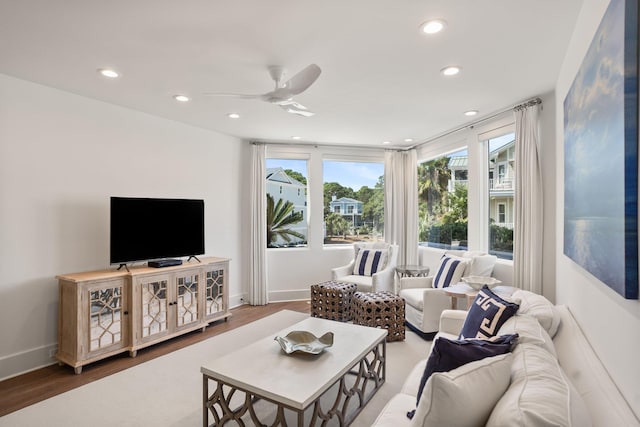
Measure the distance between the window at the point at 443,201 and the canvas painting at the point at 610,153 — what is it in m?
3.11

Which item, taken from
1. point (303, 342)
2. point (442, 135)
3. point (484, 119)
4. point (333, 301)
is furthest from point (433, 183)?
point (303, 342)

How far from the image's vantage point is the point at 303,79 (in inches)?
92.7

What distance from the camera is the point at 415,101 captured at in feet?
11.5

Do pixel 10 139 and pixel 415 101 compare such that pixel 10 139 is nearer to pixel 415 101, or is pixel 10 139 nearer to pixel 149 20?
pixel 149 20

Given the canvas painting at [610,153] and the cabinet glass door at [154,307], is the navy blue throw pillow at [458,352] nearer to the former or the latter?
the canvas painting at [610,153]

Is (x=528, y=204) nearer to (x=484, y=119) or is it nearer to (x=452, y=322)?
(x=484, y=119)

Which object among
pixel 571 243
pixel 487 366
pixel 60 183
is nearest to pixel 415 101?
pixel 571 243

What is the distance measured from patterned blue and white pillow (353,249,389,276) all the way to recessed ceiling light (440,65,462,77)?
271 centimetres

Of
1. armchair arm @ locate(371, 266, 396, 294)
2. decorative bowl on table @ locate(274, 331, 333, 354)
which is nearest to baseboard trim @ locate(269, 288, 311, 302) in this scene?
armchair arm @ locate(371, 266, 396, 294)

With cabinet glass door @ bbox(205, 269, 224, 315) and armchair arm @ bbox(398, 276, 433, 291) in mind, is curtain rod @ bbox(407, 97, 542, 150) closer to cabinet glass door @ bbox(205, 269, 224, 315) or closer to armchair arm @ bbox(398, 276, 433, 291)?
armchair arm @ bbox(398, 276, 433, 291)

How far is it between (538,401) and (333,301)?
316 cm

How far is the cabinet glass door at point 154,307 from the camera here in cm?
341

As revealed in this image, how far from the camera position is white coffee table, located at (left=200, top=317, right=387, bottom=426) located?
5.78 ft

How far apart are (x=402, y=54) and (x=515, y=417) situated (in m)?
2.30
